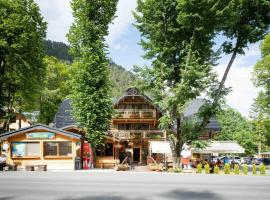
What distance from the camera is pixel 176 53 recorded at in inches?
1271

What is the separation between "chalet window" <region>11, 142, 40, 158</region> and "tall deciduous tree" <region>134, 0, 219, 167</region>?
490 inches

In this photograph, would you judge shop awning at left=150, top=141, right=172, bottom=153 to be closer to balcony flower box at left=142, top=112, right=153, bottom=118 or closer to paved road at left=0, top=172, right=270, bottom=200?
balcony flower box at left=142, top=112, right=153, bottom=118

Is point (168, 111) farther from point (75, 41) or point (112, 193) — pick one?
point (112, 193)

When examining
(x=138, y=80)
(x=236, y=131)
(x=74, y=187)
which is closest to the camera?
(x=74, y=187)

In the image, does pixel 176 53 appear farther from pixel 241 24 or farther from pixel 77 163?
pixel 77 163

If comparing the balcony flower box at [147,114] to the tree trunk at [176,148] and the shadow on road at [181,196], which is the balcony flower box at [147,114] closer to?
the tree trunk at [176,148]

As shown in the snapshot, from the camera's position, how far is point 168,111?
105 feet

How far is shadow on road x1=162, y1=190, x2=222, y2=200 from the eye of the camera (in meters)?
14.7

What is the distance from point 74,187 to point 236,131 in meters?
58.3

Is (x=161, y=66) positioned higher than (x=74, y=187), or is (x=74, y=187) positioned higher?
(x=161, y=66)

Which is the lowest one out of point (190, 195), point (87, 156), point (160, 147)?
point (190, 195)

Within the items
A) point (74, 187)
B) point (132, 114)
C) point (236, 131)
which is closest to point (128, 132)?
point (132, 114)

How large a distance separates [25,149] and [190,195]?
22.0 meters

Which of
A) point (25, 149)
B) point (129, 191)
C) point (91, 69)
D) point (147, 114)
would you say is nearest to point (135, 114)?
point (147, 114)
